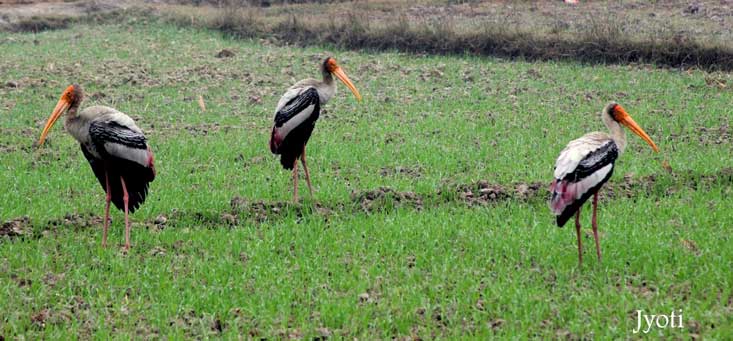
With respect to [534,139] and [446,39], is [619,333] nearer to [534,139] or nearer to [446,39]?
[534,139]

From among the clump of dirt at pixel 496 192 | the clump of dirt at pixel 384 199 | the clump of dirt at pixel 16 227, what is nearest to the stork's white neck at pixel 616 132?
the clump of dirt at pixel 496 192

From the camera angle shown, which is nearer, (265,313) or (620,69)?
(265,313)

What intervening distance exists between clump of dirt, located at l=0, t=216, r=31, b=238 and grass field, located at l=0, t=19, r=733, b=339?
0.9 inches

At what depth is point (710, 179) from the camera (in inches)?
335

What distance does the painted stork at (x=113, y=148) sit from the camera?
7039mm

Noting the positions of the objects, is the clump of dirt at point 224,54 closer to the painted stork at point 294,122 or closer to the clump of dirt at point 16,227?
the painted stork at point 294,122

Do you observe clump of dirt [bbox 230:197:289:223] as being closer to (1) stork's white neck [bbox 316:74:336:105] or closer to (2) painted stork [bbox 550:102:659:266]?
(1) stork's white neck [bbox 316:74:336:105]

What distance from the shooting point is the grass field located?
5543 millimetres

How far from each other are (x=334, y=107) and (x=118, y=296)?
7.08 metres

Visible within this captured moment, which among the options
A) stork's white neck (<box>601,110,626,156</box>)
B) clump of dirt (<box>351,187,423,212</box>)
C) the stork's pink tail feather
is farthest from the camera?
clump of dirt (<box>351,187,423,212</box>)

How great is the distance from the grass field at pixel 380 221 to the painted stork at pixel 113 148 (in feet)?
1.02

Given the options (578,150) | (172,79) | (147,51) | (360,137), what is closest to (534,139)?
(360,137)

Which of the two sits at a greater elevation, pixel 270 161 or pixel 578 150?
pixel 578 150

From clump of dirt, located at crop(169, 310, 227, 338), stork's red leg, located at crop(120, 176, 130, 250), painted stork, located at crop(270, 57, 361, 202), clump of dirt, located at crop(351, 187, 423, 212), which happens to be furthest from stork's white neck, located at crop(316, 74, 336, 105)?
clump of dirt, located at crop(169, 310, 227, 338)
